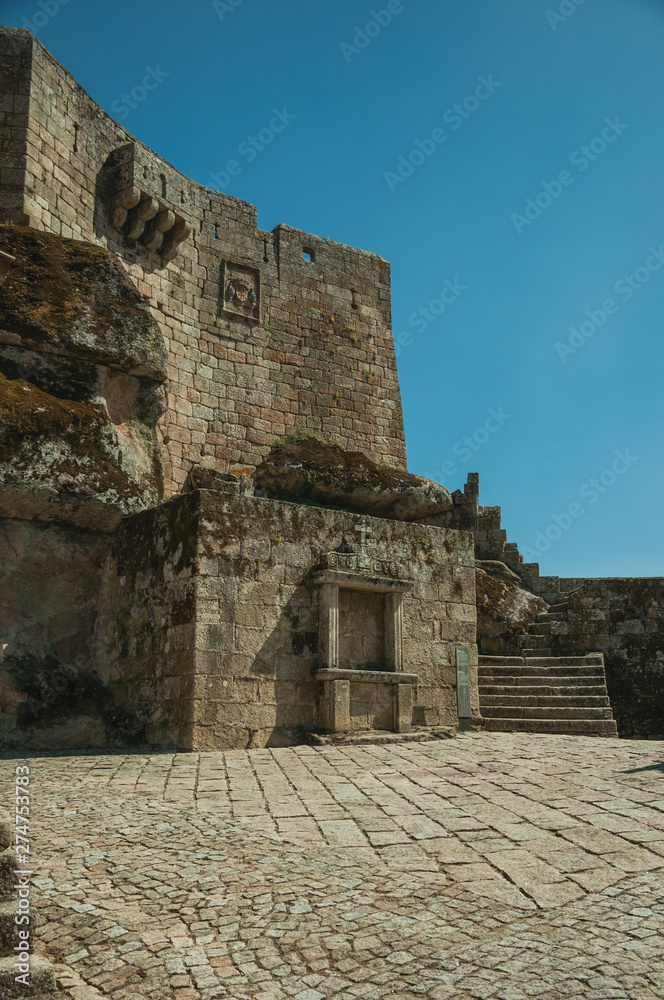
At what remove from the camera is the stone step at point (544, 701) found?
1106 centimetres

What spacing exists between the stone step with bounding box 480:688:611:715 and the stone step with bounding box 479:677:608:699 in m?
0.03

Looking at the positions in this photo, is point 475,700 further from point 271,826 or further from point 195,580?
point 271,826

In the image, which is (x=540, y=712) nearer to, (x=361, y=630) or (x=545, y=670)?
(x=545, y=670)

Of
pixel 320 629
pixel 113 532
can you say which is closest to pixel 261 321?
pixel 113 532

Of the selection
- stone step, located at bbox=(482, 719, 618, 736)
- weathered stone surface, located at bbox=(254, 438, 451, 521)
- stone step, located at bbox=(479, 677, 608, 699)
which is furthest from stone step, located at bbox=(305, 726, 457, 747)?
weathered stone surface, located at bbox=(254, 438, 451, 521)

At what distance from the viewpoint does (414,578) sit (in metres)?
10.3

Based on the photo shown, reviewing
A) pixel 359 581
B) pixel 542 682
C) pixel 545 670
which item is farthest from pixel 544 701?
pixel 359 581

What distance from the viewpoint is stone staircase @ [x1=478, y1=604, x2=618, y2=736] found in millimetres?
10633

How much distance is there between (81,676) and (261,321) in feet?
29.1

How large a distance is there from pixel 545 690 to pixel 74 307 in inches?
313

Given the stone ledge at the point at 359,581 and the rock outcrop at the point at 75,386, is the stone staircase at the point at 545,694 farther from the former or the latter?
the rock outcrop at the point at 75,386

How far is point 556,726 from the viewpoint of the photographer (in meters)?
10.6

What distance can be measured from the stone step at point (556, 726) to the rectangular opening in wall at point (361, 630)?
6.66 feet

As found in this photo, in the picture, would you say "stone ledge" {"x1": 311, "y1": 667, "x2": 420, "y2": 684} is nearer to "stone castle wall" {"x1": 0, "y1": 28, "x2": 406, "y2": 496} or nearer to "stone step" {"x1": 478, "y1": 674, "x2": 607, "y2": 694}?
"stone step" {"x1": 478, "y1": 674, "x2": 607, "y2": 694}
